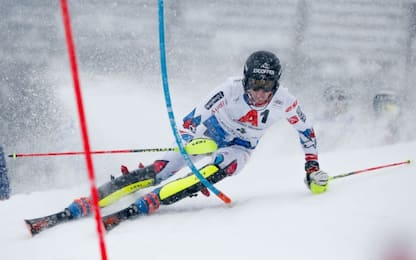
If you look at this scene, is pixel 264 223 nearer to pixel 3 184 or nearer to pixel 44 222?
pixel 44 222

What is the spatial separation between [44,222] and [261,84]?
5.19 feet

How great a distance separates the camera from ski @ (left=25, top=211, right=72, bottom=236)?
8.56 ft

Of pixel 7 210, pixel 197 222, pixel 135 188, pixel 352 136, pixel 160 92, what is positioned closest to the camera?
pixel 197 222

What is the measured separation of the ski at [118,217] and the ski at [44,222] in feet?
1.16

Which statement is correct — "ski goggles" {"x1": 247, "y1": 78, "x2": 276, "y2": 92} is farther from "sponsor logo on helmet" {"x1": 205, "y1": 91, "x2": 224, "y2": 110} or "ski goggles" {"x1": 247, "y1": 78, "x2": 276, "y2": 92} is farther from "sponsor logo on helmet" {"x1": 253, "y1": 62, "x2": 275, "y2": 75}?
"sponsor logo on helmet" {"x1": 205, "y1": 91, "x2": 224, "y2": 110}

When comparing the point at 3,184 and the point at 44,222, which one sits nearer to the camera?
the point at 44,222

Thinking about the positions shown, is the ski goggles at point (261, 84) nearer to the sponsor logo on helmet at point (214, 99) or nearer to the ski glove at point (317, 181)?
the sponsor logo on helmet at point (214, 99)

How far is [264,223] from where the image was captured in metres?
2.21

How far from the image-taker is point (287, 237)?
196cm

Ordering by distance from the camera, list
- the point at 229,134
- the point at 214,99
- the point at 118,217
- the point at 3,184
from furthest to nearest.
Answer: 1. the point at 3,184
2. the point at 229,134
3. the point at 214,99
4. the point at 118,217

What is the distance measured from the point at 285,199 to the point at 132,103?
16.9 ft

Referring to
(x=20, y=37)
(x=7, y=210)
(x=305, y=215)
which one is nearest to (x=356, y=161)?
(x=305, y=215)

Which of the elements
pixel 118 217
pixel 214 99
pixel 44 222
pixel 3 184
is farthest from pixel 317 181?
pixel 3 184

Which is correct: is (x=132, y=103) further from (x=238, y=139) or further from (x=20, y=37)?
(x=238, y=139)
